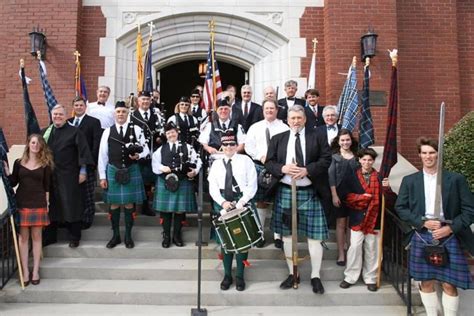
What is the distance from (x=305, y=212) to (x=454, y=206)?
1.48m

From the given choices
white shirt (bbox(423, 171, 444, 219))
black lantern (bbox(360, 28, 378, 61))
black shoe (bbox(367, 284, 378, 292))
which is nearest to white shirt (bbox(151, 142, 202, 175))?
black shoe (bbox(367, 284, 378, 292))

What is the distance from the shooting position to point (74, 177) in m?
5.36

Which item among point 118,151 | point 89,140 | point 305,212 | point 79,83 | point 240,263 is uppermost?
point 79,83

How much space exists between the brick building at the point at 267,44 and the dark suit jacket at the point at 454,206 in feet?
14.3

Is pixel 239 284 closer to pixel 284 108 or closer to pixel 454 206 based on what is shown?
pixel 454 206

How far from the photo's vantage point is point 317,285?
4.66 meters

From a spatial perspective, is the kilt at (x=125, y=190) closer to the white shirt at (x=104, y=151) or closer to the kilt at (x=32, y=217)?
the white shirt at (x=104, y=151)

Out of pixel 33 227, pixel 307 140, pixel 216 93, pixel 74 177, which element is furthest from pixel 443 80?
pixel 33 227

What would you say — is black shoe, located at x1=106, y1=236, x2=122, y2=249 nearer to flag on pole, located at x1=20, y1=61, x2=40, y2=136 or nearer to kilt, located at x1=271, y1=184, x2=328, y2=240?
flag on pole, located at x1=20, y1=61, x2=40, y2=136

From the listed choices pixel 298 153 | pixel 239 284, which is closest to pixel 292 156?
pixel 298 153

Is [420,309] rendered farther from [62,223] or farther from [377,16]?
[377,16]

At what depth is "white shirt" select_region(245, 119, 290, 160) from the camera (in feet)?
17.8

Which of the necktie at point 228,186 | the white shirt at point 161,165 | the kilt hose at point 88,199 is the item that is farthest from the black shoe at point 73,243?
the necktie at point 228,186

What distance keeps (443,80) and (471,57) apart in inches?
38.2
